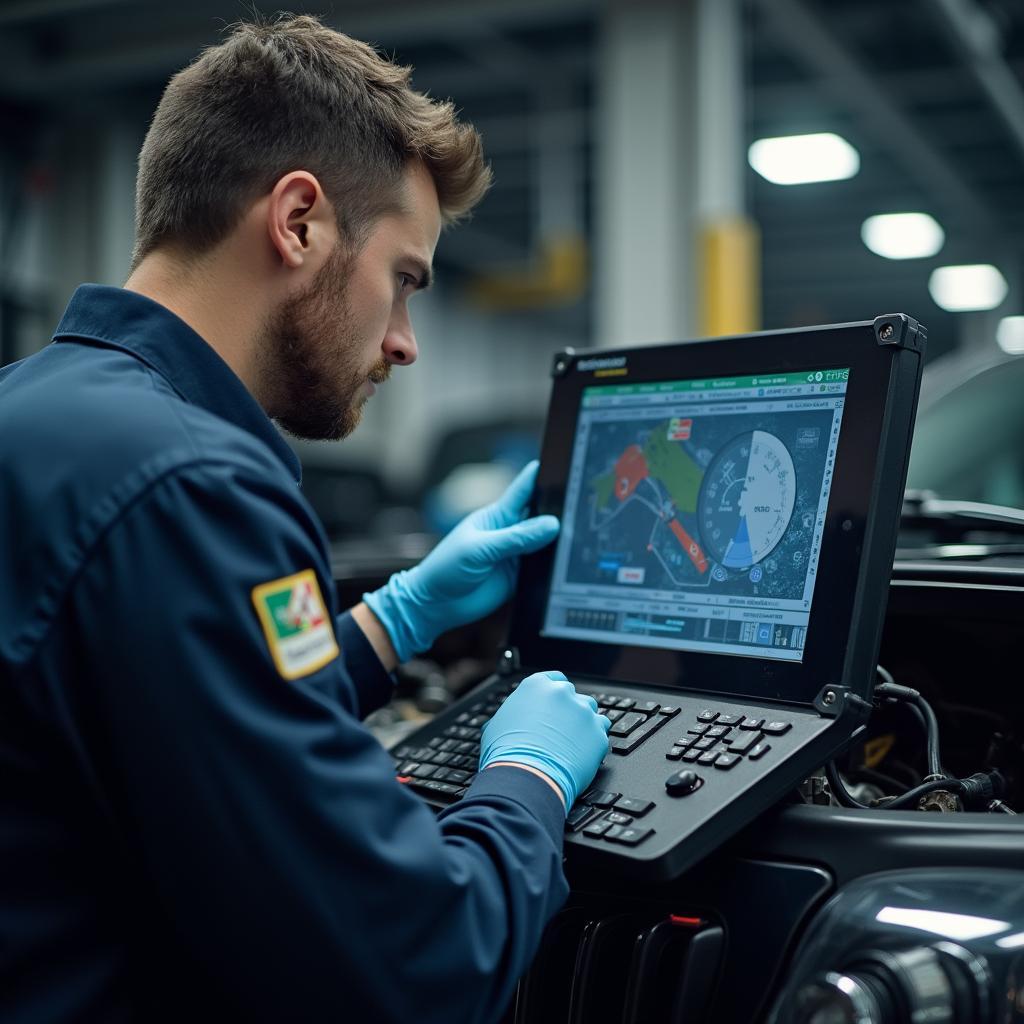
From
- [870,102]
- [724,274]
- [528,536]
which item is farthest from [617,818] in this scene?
[870,102]

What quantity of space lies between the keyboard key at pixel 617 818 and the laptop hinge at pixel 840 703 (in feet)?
0.58

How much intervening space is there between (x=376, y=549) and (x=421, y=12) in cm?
353

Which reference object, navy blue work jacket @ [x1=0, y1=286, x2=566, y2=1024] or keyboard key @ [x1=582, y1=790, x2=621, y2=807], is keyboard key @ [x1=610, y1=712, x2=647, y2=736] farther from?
navy blue work jacket @ [x1=0, y1=286, x2=566, y2=1024]

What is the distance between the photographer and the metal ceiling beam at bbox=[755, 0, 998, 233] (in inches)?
208

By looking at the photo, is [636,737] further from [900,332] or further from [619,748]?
[900,332]

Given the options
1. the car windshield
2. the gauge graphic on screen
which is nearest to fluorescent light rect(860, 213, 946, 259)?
the car windshield

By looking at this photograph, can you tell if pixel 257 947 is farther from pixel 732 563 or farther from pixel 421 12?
pixel 421 12

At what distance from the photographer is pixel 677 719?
3.20 ft

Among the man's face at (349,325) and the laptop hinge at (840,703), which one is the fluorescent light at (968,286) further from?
the laptop hinge at (840,703)

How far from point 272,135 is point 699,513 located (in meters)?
0.51

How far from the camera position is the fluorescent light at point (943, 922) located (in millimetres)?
755

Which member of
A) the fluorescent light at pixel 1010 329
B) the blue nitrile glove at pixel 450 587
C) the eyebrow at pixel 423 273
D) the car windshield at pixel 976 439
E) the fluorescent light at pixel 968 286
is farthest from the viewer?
the fluorescent light at pixel 968 286

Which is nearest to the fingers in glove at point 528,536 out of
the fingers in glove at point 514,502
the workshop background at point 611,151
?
the fingers in glove at point 514,502

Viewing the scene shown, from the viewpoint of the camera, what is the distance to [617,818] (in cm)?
87
